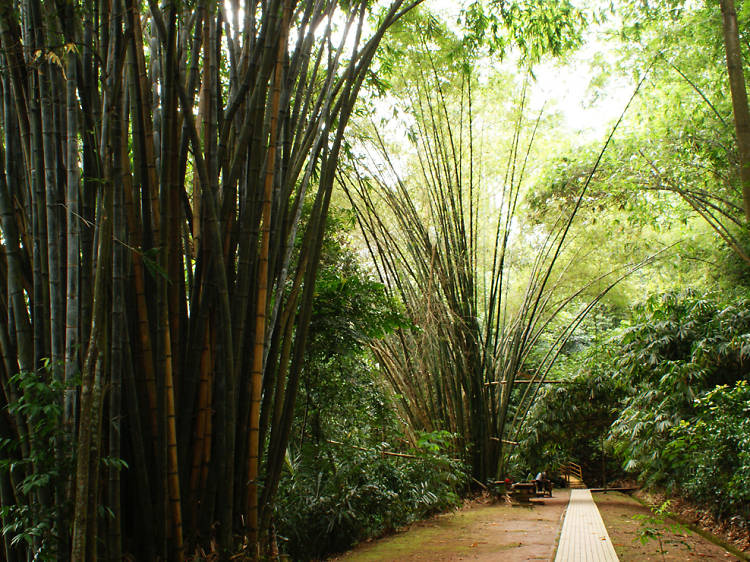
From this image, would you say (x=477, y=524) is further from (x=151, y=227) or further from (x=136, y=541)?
(x=151, y=227)

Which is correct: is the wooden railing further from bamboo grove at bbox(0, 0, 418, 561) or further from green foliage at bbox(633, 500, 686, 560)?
bamboo grove at bbox(0, 0, 418, 561)

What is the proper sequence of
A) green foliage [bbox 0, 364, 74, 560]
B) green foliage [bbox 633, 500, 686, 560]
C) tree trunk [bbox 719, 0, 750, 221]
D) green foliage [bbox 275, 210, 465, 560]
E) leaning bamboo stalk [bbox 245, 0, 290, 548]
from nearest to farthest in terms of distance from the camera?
1. green foliage [bbox 0, 364, 74, 560]
2. leaning bamboo stalk [bbox 245, 0, 290, 548]
3. green foliage [bbox 633, 500, 686, 560]
4. green foliage [bbox 275, 210, 465, 560]
5. tree trunk [bbox 719, 0, 750, 221]

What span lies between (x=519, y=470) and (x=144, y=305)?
635cm

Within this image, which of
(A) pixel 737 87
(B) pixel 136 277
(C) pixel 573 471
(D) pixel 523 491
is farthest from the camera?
(C) pixel 573 471

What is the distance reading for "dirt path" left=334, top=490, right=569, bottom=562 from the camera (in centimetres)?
267

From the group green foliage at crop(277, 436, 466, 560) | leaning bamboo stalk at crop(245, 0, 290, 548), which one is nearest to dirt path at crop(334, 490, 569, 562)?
green foliage at crop(277, 436, 466, 560)

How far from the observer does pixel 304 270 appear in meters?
2.06

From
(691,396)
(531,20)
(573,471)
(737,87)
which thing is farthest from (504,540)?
(573,471)

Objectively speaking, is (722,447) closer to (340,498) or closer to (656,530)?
(656,530)

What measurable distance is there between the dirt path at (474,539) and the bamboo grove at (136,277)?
1213 mm

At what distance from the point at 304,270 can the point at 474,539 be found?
2.01 metres

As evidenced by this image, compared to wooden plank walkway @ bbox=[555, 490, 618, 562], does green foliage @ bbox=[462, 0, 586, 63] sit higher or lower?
higher

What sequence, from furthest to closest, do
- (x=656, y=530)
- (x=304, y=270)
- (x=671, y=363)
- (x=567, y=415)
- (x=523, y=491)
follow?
(x=567, y=415) → (x=523, y=491) → (x=671, y=363) → (x=656, y=530) → (x=304, y=270)

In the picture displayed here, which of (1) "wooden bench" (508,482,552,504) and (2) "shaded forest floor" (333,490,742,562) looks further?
(1) "wooden bench" (508,482,552,504)
